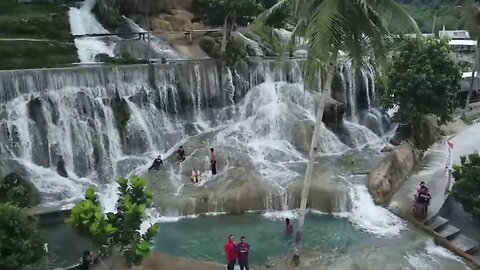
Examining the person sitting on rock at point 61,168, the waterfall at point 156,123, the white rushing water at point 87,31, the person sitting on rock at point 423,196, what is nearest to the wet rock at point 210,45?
the waterfall at point 156,123

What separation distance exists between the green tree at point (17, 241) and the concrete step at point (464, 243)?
42.4 ft

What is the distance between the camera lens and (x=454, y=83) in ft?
87.5

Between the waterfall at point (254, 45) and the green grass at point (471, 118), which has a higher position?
the waterfall at point (254, 45)

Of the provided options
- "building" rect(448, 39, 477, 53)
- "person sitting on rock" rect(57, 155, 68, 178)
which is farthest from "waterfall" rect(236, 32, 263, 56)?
"building" rect(448, 39, 477, 53)

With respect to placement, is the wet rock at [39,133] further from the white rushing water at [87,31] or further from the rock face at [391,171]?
the rock face at [391,171]

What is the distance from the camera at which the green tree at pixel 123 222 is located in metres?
11.2

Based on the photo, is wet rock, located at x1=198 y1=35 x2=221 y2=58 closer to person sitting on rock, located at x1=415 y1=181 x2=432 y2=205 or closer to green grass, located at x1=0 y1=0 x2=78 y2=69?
green grass, located at x1=0 y1=0 x2=78 y2=69

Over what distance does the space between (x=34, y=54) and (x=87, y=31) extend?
7.07m

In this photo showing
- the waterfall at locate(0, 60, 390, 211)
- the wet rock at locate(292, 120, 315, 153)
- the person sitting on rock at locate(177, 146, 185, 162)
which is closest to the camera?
the waterfall at locate(0, 60, 390, 211)

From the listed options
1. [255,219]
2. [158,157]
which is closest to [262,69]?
[158,157]

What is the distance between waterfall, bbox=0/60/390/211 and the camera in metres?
23.0

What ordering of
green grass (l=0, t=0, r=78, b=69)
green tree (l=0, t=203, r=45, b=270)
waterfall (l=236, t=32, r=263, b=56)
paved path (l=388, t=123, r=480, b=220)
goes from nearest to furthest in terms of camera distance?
green tree (l=0, t=203, r=45, b=270) < paved path (l=388, t=123, r=480, b=220) < green grass (l=0, t=0, r=78, b=69) < waterfall (l=236, t=32, r=263, b=56)

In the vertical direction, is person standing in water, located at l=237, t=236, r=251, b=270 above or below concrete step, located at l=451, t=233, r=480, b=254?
above

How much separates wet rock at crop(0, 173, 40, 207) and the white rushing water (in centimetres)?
1092
